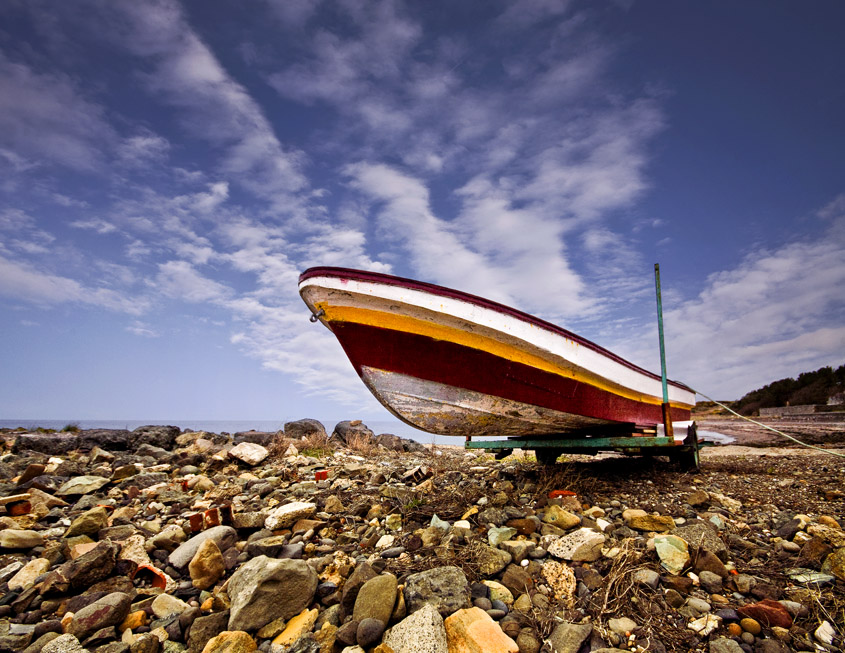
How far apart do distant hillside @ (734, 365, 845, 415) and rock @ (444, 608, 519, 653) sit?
95.0ft

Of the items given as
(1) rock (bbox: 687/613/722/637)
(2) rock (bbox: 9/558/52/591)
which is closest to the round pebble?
(1) rock (bbox: 687/613/722/637)

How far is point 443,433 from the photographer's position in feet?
17.4

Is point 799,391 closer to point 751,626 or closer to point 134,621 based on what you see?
point 751,626

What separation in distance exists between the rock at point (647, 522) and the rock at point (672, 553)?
37 cm

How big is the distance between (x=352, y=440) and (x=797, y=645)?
9124mm

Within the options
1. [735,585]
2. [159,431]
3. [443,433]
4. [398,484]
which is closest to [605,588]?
[735,585]

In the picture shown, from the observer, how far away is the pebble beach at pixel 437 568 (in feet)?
9.09

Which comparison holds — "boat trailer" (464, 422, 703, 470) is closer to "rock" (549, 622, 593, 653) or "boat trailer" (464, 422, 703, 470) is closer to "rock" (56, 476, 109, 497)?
"rock" (549, 622, 593, 653)

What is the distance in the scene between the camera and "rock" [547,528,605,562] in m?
3.40

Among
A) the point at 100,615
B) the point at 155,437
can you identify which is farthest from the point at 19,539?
the point at 155,437

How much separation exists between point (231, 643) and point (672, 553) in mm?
3117

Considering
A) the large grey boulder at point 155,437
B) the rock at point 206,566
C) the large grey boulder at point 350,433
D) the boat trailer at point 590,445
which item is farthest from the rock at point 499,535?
the large grey boulder at point 155,437

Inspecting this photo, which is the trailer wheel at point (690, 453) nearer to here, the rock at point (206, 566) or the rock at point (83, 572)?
the rock at point (206, 566)

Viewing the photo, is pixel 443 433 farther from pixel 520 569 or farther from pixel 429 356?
pixel 520 569
